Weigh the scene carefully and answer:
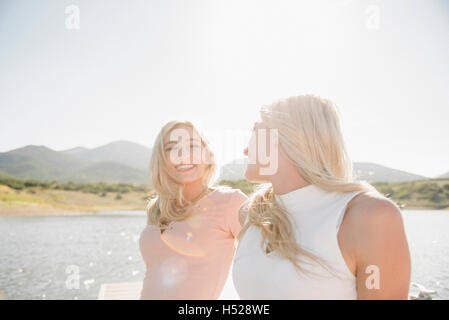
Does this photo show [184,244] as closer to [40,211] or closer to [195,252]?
[195,252]

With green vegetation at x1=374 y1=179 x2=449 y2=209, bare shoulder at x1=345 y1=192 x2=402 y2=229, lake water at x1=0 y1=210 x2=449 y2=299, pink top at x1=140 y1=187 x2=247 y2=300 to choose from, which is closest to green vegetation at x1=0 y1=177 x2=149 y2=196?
lake water at x1=0 y1=210 x2=449 y2=299

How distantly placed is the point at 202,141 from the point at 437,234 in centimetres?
2436

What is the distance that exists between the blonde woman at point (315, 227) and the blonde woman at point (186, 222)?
23.4 inches

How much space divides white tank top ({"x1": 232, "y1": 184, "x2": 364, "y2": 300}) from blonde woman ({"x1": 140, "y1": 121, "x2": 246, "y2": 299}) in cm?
70

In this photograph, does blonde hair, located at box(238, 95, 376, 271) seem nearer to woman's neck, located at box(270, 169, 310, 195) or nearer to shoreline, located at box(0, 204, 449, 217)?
woman's neck, located at box(270, 169, 310, 195)

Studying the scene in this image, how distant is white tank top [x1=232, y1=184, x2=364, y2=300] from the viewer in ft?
4.33

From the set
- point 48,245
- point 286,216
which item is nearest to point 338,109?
point 286,216

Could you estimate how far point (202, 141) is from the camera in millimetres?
2680

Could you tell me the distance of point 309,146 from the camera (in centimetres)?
150

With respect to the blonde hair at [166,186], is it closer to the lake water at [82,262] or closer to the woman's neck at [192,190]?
the woman's neck at [192,190]
